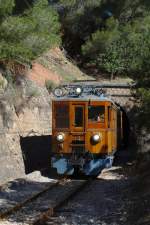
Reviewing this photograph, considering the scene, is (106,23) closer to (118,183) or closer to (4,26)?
(4,26)

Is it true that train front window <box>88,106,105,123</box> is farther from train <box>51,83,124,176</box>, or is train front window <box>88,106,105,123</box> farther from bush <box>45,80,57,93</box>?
bush <box>45,80,57,93</box>

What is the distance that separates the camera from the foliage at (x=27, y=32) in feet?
82.0

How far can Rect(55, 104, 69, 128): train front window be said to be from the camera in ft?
77.6

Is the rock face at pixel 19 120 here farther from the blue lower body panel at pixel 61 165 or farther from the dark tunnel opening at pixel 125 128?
the dark tunnel opening at pixel 125 128

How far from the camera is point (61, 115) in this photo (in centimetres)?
2370

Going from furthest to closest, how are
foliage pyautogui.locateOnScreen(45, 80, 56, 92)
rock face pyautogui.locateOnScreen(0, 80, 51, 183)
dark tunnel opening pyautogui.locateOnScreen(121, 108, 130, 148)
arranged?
1. foliage pyautogui.locateOnScreen(45, 80, 56, 92)
2. dark tunnel opening pyautogui.locateOnScreen(121, 108, 130, 148)
3. rock face pyautogui.locateOnScreen(0, 80, 51, 183)

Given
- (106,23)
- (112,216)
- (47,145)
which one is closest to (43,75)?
(47,145)

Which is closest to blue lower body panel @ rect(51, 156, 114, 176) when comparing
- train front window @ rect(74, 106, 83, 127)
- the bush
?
train front window @ rect(74, 106, 83, 127)

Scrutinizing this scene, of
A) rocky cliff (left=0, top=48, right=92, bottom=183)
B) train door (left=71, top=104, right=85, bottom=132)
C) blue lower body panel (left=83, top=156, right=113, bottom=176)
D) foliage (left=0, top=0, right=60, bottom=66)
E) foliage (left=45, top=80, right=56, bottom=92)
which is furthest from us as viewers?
foliage (left=45, top=80, right=56, bottom=92)

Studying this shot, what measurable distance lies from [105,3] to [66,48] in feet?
20.8

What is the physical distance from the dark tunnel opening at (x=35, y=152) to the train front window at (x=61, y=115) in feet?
10.3

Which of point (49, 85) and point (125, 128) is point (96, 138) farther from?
point (49, 85)

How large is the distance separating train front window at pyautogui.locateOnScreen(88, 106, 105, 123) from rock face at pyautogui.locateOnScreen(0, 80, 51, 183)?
3445 mm

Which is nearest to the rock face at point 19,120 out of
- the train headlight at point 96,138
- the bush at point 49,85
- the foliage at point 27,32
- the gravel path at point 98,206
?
the bush at point 49,85
